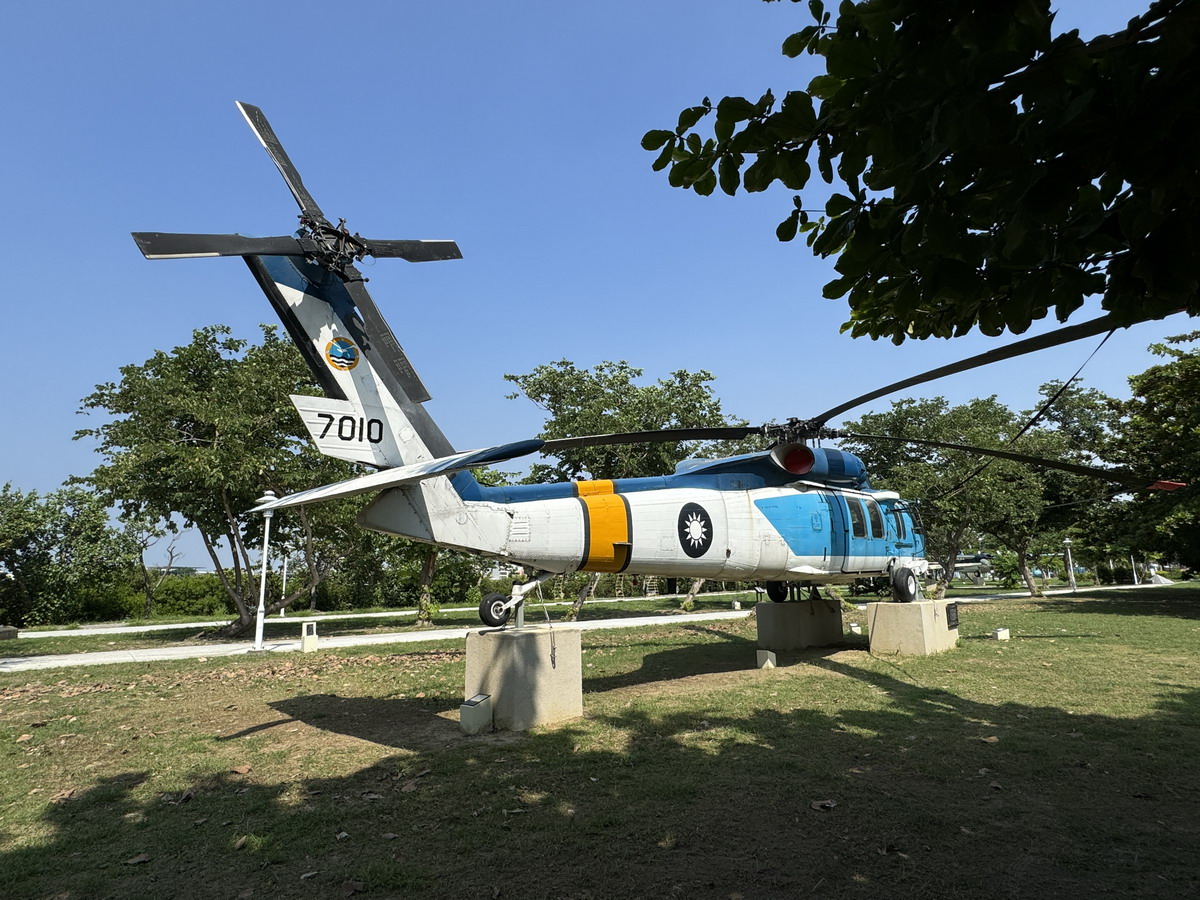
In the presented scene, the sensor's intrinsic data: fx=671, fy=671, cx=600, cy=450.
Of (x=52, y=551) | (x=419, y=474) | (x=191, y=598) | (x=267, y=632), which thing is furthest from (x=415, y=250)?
(x=191, y=598)

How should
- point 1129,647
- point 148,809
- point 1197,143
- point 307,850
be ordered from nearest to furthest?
point 1197,143, point 307,850, point 148,809, point 1129,647

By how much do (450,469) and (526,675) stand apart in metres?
2.55

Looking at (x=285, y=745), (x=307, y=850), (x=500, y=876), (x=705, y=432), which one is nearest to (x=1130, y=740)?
(x=705, y=432)

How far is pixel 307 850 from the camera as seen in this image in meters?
4.52

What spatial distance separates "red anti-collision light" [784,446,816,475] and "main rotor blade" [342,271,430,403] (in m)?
5.76

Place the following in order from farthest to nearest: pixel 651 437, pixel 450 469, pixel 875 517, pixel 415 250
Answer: pixel 875 517
pixel 415 250
pixel 651 437
pixel 450 469

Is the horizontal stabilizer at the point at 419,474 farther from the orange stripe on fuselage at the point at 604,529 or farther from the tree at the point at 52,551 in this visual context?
the tree at the point at 52,551

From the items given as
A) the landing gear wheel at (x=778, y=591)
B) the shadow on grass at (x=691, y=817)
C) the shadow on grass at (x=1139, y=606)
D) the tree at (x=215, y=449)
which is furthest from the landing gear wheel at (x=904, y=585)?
the tree at (x=215, y=449)

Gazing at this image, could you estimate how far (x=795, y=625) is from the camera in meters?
13.3

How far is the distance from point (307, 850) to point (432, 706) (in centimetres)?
465

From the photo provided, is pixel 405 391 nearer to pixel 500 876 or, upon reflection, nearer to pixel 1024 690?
A: pixel 500 876

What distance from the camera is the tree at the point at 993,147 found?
2232 mm

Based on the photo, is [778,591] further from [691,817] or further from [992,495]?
[992,495]

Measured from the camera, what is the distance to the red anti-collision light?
1085cm
